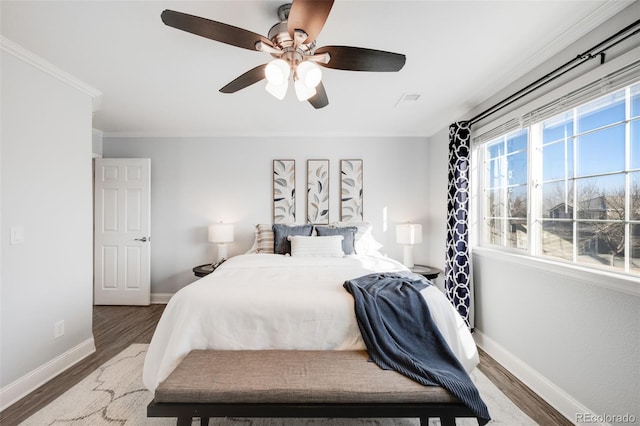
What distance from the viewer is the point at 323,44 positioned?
1925mm

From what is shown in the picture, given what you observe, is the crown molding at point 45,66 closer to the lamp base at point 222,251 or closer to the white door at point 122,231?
the white door at point 122,231

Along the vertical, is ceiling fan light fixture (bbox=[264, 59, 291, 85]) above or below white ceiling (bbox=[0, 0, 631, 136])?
below

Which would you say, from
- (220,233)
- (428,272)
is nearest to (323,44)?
(220,233)

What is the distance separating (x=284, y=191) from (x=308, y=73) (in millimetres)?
2540

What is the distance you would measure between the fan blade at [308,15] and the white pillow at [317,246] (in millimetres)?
2119

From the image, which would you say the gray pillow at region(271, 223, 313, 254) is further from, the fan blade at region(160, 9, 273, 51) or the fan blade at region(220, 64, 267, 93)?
the fan blade at region(160, 9, 273, 51)

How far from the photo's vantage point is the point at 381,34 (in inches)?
71.8

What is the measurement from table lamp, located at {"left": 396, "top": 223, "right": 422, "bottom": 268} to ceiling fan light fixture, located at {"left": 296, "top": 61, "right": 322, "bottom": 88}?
2.51 m

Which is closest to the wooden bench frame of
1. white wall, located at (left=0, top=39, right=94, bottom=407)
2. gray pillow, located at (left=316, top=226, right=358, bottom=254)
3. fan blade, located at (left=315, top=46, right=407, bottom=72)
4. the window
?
the window

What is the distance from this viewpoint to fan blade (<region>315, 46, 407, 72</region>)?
151cm

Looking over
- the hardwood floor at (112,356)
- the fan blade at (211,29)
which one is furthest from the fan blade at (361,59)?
the hardwood floor at (112,356)

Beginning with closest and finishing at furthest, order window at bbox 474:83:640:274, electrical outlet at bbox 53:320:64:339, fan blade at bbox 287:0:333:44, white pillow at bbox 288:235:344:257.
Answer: fan blade at bbox 287:0:333:44, window at bbox 474:83:640:274, electrical outlet at bbox 53:320:64:339, white pillow at bbox 288:235:344:257

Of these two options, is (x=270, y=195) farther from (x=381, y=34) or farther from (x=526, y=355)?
(x=526, y=355)

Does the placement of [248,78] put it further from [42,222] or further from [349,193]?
[349,193]
